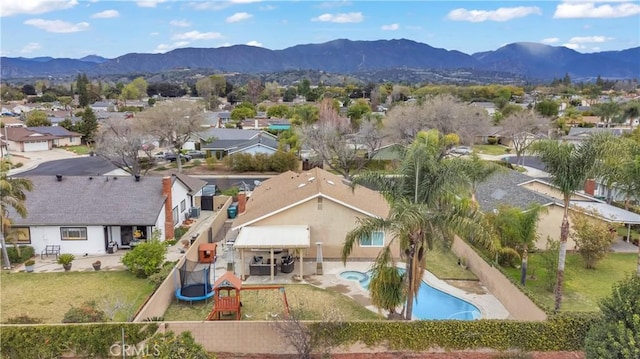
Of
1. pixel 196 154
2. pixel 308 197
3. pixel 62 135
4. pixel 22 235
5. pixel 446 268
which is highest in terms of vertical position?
pixel 308 197

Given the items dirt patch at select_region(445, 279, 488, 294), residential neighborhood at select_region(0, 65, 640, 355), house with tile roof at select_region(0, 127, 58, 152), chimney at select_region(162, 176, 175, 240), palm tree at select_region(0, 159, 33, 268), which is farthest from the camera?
house with tile roof at select_region(0, 127, 58, 152)

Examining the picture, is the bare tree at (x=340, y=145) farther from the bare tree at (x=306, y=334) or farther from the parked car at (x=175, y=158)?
the bare tree at (x=306, y=334)

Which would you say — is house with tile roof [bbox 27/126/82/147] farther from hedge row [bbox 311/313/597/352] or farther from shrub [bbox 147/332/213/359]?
hedge row [bbox 311/313/597/352]

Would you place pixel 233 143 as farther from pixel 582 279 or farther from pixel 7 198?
pixel 582 279

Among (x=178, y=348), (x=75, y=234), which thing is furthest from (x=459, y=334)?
(x=75, y=234)

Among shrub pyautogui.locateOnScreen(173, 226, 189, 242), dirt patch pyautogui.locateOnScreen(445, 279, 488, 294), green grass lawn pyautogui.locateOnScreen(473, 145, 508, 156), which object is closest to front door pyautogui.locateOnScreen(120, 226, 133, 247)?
shrub pyautogui.locateOnScreen(173, 226, 189, 242)

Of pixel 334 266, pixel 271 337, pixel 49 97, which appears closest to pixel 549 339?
pixel 271 337

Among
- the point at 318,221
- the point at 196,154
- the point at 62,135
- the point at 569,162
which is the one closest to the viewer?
the point at 569,162
